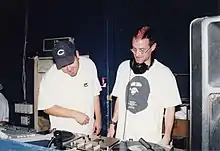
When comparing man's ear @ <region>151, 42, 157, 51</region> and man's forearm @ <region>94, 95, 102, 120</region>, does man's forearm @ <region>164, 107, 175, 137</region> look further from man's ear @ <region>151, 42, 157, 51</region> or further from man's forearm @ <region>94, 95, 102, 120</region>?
man's forearm @ <region>94, 95, 102, 120</region>

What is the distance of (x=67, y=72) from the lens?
341 cm

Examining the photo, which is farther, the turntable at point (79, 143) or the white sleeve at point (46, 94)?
the white sleeve at point (46, 94)

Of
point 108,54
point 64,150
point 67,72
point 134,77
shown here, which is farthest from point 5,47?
point 64,150

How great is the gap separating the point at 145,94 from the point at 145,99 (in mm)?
41

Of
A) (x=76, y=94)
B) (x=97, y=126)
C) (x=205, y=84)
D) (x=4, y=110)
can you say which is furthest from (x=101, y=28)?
(x=205, y=84)

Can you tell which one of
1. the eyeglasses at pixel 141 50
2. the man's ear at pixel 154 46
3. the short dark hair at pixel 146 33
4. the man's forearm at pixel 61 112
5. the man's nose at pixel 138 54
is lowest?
the man's forearm at pixel 61 112

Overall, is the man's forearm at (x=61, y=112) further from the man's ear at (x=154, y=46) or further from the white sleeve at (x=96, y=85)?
the man's ear at (x=154, y=46)

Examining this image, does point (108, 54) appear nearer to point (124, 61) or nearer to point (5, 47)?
point (124, 61)

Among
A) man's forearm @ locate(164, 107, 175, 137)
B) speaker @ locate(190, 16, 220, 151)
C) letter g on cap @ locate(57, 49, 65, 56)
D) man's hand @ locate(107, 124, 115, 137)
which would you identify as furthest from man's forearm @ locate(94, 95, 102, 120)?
speaker @ locate(190, 16, 220, 151)

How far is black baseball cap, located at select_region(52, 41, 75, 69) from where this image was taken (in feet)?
11.2

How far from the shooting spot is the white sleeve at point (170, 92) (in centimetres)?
283

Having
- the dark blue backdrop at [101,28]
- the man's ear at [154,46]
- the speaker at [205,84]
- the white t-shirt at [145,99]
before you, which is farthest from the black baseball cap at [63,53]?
the speaker at [205,84]

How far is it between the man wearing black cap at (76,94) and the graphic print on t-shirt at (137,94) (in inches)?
14.6

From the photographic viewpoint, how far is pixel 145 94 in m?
3.02
